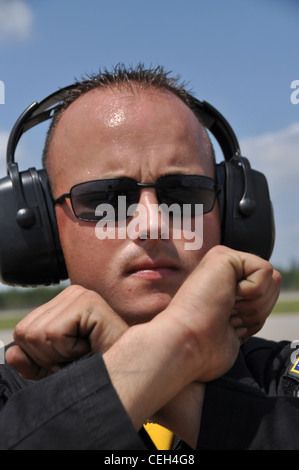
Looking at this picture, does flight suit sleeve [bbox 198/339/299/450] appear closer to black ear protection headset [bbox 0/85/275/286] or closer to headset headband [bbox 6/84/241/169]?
black ear protection headset [bbox 0/85/275/286]

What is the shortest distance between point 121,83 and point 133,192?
20.8 inches

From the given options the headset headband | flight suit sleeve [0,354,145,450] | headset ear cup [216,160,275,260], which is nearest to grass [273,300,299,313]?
the headset headband

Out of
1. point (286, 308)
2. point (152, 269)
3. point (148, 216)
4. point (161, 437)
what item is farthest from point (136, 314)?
point (286, 308)

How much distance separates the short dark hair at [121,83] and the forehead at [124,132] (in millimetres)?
50

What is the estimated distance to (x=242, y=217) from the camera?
69.8 inches

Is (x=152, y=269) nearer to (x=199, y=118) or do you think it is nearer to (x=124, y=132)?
(x=124, y=132)

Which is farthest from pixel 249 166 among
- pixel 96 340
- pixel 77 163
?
pixel 96 340

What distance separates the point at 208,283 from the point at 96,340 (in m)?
0.32

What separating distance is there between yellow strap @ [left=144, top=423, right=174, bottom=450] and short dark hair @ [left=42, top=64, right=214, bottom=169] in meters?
1.10

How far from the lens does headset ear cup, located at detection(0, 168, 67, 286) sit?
1713mm

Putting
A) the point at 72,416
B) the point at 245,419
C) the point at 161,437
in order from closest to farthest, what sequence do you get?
the point at 72,416 → the point at 245,419 → the point at 161,437
